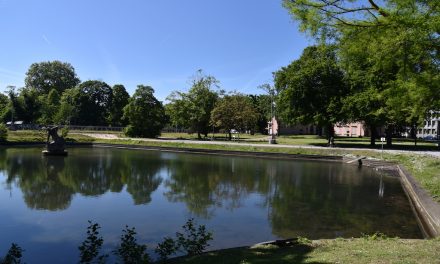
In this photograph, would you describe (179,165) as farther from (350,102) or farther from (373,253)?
(373,253)

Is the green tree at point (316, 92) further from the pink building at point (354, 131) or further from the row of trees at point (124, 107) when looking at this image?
the pink building at point (354, 131)

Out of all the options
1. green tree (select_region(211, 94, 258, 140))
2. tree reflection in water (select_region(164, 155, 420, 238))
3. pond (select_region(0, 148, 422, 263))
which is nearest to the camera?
pond (select_region(0, 148, 422, 263))

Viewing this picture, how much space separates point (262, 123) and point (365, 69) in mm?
48084

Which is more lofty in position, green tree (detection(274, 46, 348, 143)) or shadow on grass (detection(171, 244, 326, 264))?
green tree (detection(274, 46, 348, 143))

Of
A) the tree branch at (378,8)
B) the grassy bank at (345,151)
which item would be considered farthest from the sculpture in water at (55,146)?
the tree branch at (378,8)

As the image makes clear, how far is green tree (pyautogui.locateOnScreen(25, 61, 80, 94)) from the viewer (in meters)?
104

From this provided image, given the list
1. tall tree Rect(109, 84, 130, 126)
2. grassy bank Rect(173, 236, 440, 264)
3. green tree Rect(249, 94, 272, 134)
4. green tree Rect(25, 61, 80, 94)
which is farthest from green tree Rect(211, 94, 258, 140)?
green tree Rect(25, 61, 80, 94)

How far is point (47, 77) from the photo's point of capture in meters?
105

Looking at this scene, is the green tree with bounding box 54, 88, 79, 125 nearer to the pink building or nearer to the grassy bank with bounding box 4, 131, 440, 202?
the grassy bank with bounding box 4, 131, 440, 202

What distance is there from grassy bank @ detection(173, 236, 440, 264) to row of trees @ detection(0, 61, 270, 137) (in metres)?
49.0

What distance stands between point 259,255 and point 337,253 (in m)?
1.48

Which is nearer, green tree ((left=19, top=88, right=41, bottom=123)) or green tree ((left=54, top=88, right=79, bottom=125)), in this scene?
green tree ((left=54, top=88, right=79, bottom=125))

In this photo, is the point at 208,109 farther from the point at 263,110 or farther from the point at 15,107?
the point at 15,107

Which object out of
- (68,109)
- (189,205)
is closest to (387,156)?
(189,205)
